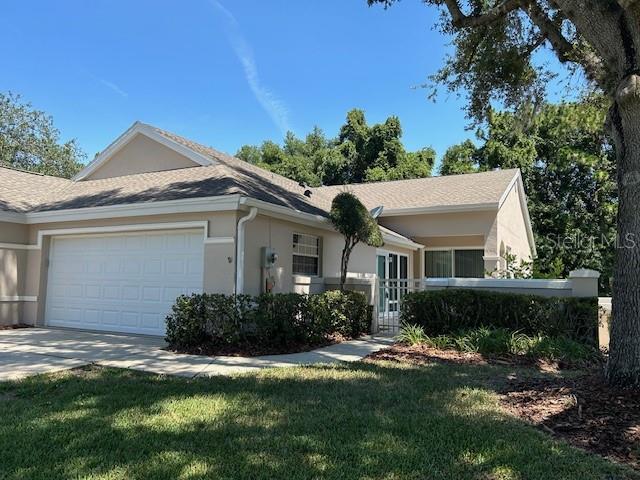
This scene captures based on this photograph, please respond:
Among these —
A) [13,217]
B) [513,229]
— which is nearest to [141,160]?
[13,217]

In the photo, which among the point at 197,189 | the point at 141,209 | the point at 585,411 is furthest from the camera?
the point at 197,189

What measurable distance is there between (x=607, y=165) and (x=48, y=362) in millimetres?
26127

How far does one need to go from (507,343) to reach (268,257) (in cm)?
516

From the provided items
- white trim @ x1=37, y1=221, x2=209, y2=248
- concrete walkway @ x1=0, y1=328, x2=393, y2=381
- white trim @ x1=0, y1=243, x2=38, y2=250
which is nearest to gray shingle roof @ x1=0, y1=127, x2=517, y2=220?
white trim @ x1=37, y1=221, x2=209, y2=248

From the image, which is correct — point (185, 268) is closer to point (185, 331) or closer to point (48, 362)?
point (185, 331)

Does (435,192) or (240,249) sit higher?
(435,192)

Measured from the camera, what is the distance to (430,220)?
57.0 feet

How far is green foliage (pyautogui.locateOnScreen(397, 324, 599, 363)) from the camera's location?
8.48 meters

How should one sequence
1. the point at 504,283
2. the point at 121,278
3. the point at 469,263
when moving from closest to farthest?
the point at 504,283
the point at 121,278
the point at 469,263

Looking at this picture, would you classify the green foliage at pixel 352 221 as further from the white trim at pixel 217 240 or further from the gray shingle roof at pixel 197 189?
the white trim at pixel 217 240

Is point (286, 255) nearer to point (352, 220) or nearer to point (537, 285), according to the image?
point (352, 220)

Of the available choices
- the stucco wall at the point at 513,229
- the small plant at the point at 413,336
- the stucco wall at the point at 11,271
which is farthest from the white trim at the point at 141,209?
the stucco wall at the point at 513,229

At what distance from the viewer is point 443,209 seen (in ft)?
54.7

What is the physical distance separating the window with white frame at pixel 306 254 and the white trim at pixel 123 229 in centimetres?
256
